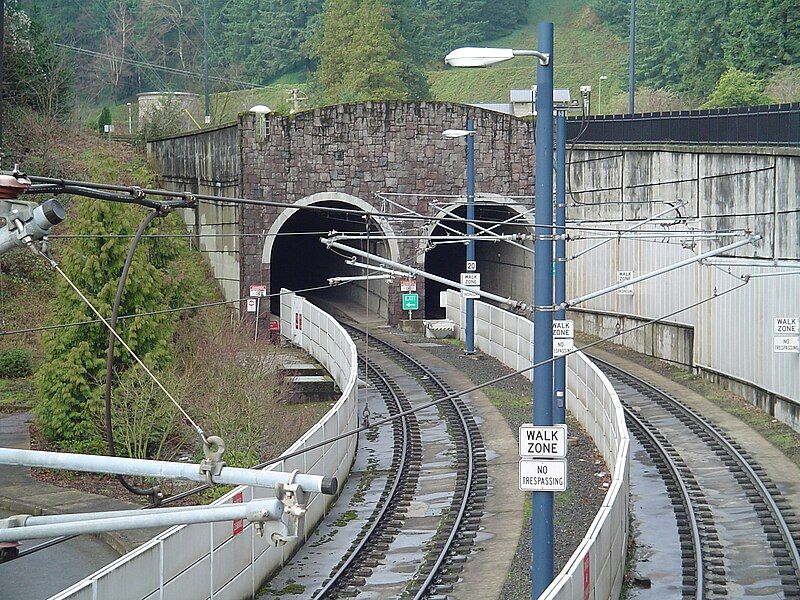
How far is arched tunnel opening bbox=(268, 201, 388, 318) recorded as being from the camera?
4984 centimetres

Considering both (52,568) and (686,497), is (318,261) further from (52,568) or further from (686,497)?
(52,568)

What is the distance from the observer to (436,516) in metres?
20.2

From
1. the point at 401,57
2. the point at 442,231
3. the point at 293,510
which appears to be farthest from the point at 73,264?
the point at 401,57

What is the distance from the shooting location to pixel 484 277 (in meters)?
53.1

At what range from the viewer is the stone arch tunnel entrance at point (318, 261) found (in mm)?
47750

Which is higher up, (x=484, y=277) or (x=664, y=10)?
(x=664, y=10)

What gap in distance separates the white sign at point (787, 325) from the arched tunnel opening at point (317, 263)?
24359 millimetres

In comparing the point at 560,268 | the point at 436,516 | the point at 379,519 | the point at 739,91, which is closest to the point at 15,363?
the point at 379,519

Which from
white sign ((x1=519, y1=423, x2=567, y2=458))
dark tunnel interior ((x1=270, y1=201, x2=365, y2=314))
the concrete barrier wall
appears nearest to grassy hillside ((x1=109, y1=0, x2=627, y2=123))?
dark tunnel interior ((x1=270, y1=201, x2=365, y2=314))

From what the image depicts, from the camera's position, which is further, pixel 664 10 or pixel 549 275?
pixel 664 10

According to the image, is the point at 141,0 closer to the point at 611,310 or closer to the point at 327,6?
the point at 327,6

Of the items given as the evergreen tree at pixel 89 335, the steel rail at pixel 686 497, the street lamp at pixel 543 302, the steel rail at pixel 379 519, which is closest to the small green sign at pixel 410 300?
the steel rail at pixel 379 519

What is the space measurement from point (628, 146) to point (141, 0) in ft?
212

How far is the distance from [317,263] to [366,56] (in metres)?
20.4
